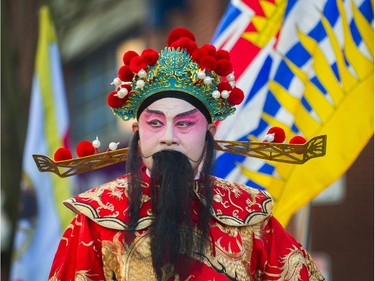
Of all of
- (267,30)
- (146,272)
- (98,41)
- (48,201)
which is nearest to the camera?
(146,272)

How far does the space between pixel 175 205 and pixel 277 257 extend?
0.52 m

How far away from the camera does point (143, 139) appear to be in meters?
5.31

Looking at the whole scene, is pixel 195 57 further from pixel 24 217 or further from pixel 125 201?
pixel 24 217

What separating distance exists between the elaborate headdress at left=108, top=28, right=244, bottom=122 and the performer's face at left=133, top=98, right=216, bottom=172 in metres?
0.04

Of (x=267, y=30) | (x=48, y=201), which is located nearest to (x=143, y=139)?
(x=267, y=30)

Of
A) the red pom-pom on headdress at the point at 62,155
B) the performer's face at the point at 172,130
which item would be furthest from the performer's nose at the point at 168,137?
the red pom-pom on headdress at the point at 62,155

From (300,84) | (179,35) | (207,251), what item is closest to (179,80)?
(179,35)

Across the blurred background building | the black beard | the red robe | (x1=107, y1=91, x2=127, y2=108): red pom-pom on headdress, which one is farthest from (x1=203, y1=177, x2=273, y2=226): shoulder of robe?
the blurred background building

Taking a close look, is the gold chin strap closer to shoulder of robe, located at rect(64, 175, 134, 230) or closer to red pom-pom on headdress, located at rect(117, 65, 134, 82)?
shoulder of robe, located at rect(64, 175, 134, 230)

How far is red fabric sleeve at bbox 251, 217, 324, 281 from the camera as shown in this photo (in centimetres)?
535

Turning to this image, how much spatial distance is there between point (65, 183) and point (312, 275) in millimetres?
4453

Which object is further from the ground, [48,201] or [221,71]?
[221,71]

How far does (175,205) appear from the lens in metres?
5.20

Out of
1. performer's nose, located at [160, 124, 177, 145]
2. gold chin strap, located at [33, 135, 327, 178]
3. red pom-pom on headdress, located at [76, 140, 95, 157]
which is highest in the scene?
performer's nose, located at [160, 124, 177, 145]
